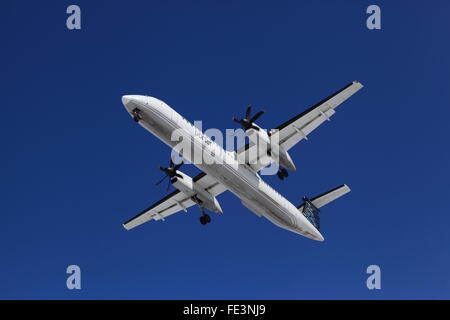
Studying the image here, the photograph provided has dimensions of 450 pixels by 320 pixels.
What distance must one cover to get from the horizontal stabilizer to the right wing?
5692 millimetres

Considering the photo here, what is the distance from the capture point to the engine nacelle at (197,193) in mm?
33969

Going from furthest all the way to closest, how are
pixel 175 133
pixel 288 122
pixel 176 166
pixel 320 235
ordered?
1. pixel 320 235
2. pixel 176 166
3. pixel 288 122
4. pixel 175 133

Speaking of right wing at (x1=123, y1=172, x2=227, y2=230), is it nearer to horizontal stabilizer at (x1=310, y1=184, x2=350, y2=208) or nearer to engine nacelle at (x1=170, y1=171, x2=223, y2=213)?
engine nacelle at (x1=170, y1=171, x2=223, y2=213)

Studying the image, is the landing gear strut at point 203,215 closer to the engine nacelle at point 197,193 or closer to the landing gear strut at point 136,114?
the engine nacelle at point 197,193

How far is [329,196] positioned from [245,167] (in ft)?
22.1

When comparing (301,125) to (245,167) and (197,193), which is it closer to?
(245,167)

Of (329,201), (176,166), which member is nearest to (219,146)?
(176,166)

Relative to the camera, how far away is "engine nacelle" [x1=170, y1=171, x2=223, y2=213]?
34.0m

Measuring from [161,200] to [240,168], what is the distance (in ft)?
24.3

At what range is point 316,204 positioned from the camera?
117 feet

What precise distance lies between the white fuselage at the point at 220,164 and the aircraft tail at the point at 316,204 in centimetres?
124

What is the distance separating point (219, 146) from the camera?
30344mm

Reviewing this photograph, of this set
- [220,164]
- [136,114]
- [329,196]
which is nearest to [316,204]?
[329,196]

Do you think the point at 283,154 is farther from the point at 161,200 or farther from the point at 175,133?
the point at 161,200
